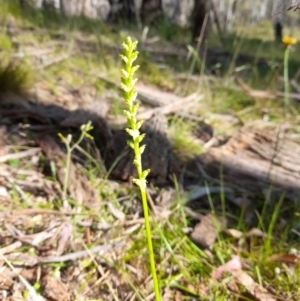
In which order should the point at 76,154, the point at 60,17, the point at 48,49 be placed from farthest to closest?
the point at 60,17
the point at 48,49
the point at 76,154

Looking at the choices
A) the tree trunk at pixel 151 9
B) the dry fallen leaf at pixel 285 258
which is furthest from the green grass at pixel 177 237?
the tree trunk at pixel 151 9

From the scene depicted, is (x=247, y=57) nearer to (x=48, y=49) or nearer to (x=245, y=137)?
(x=48, y=49)

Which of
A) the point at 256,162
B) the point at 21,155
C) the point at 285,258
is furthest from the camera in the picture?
the point at 256,162

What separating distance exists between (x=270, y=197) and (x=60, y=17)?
370 cm

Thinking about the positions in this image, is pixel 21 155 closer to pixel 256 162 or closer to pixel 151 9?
pixel 256 162

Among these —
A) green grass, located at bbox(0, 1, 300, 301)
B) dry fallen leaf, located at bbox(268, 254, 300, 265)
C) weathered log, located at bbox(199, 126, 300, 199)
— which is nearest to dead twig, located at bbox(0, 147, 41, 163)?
green grass, located at bbox(0, 1, 300, 301)

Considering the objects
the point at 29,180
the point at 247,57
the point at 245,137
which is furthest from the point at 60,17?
the point at 29,180

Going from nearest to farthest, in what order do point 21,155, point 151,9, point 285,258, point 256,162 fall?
point 285,258 → point 21,155 → point 256,162 → point 151,9

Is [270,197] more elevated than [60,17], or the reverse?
[60,17]

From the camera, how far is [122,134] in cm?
198

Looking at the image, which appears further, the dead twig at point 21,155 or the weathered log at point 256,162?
the weathered log at point 256,162

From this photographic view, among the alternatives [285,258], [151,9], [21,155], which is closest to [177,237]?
[285,258]

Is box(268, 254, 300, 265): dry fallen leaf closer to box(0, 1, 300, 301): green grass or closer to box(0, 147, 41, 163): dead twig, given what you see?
box(0, 1, 300, 301): green grass

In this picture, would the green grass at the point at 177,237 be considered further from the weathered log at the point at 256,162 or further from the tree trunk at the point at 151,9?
the tree trunk at the point at 151,9
